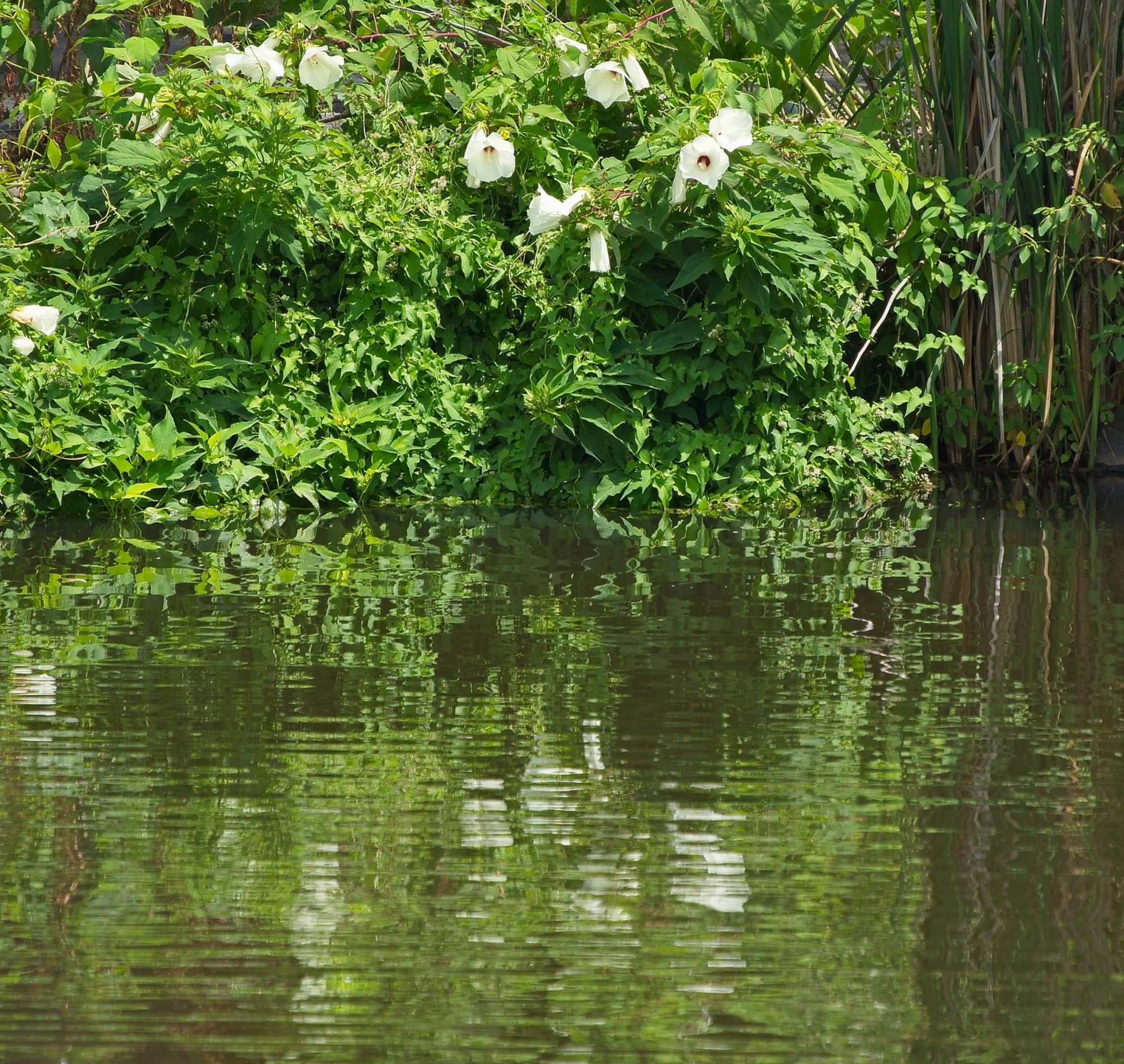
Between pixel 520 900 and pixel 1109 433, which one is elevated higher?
pixel 1109 433

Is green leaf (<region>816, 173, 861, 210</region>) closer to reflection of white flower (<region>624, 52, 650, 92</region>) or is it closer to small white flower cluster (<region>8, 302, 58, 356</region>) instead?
reflection of white flower (<region>624, 52, 650, 92</region>)

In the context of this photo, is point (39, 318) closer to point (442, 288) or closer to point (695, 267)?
point (442, 288)

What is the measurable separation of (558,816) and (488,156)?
11.6 ft

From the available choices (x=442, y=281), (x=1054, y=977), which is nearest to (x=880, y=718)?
(x=1054, y=977)

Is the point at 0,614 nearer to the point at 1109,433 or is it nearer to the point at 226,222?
the point at 226,222

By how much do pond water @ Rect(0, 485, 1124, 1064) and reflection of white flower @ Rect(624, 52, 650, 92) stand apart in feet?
6.88

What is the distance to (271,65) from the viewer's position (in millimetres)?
5527

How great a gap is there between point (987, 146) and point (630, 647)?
3460 mm

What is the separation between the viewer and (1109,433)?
6461 mm

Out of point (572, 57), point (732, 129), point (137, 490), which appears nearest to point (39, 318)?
point (137, 490)

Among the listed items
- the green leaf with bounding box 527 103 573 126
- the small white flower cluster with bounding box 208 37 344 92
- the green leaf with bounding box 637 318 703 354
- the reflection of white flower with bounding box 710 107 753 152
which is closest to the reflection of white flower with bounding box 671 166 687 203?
the reflection of white flower with bounding box 710 107 753 152

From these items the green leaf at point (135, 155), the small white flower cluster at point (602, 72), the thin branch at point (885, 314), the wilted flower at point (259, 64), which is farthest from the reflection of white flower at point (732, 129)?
the green leaf at point (135, 155)

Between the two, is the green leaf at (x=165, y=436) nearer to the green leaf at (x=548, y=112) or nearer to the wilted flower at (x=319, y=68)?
the wilted flower at (x=319, y=68)

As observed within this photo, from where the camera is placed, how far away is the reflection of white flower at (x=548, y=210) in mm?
5293
